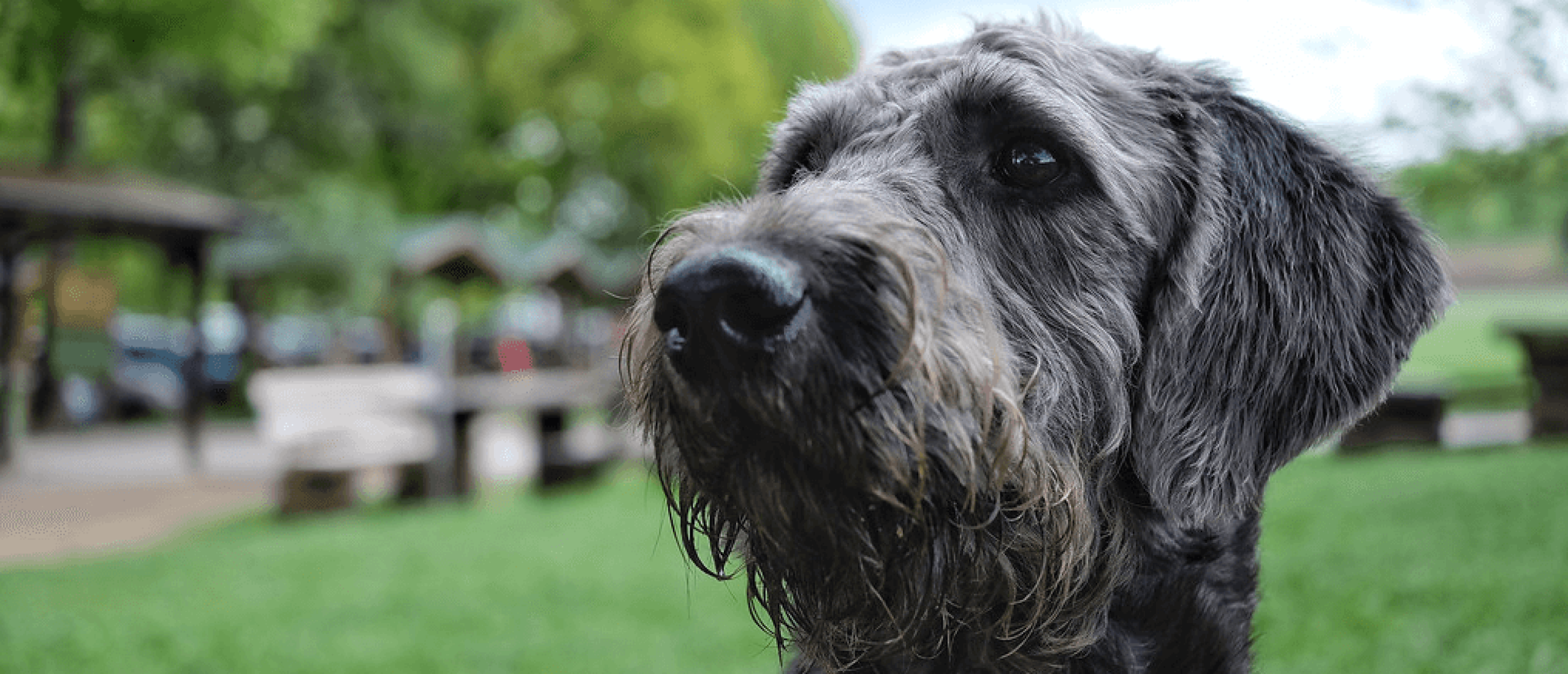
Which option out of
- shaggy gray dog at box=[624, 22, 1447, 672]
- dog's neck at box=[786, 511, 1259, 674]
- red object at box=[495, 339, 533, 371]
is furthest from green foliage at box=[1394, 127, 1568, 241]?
red object at box=[495, 339, 533, 371]

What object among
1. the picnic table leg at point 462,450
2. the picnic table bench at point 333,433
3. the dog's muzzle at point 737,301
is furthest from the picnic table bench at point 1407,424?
the dog's muzzle at point 737,301

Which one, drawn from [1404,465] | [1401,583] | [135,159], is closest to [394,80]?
[135,159]

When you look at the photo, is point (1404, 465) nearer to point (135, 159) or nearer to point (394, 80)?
point (394, 80)

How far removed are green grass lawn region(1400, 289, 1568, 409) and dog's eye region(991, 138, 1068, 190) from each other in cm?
2311

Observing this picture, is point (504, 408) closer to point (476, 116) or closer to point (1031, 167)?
point (1031, 167)

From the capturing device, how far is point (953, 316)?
195 centimetres

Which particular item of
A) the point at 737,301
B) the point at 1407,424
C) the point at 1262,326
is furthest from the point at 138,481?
the point at 1407,424

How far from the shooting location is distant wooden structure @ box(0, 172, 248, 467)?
12.5 meters

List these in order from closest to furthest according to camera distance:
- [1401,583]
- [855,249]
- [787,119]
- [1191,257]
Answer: [855,249], [1191,257], [787,119], [1401,583]

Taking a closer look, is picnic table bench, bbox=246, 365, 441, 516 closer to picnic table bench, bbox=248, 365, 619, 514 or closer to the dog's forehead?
picnic table bench, bbox=248, 365, 619, 514

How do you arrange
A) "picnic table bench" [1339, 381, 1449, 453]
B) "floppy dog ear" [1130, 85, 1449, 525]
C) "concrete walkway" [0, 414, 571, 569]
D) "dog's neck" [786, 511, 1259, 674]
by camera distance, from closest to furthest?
1. "floppy dog ear" [1130, 85, 1449, 525]
2. "dog's neck" [786, 511, 1259, 674]
3. "concrete walkway" [0, 414, 571, 569]
4. "picnic table bench" [1339, 381, 1449, 453]

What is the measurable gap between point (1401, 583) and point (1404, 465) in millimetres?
6530

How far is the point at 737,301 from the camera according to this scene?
167 centimetres

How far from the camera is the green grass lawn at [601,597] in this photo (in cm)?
488
